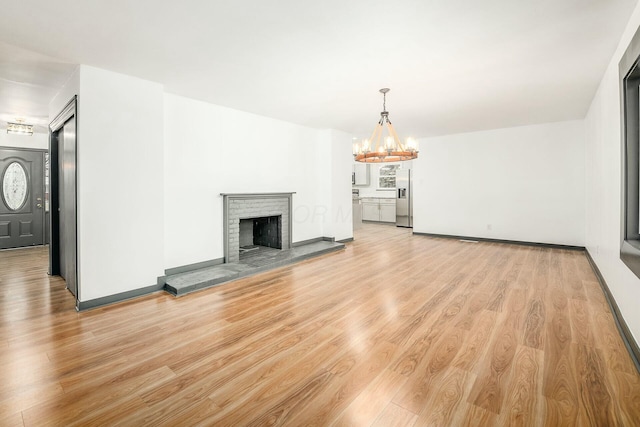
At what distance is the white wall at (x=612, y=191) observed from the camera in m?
2.39


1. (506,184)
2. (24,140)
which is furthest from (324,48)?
(24,140)

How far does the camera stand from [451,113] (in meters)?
5.36

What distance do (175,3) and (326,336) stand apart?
297 centimetres

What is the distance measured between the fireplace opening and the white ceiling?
231cm

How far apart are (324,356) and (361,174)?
9757 mm

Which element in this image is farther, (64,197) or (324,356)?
(64,197)

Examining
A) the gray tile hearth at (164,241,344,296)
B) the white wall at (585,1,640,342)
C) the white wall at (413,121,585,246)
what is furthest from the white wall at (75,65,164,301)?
the white wall at (413,121,585,246)


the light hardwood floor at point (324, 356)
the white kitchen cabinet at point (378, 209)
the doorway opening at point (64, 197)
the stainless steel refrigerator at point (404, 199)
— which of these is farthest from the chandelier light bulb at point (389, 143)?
the white kitchen cabinet at point (378, 209)

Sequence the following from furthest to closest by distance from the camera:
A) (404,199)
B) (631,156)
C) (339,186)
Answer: (404,199) < (339,186) < (631,156)

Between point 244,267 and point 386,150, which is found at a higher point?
point 386,150

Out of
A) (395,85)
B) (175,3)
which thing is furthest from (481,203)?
(175,3)

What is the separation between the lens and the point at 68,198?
376cm

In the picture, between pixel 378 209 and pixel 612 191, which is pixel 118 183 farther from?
pixel 378 209

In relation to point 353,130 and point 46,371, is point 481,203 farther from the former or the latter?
point 46,371
